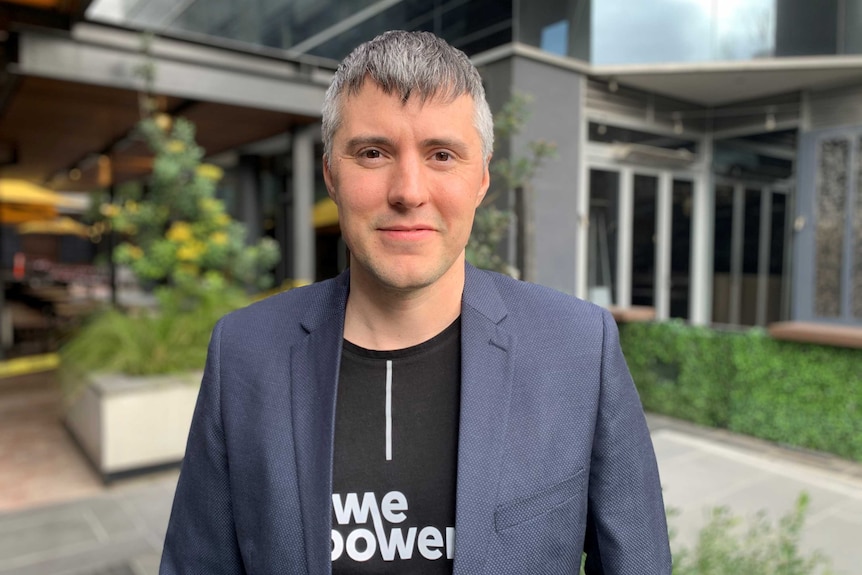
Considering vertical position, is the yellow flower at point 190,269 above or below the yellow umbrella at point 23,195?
below

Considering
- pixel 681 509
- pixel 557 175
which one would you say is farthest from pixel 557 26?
pixel 681 509

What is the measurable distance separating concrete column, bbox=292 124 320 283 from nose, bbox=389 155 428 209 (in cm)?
673

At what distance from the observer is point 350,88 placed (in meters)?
1.02

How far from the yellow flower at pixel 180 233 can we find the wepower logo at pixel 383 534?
18.0ft

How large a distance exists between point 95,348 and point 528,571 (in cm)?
512

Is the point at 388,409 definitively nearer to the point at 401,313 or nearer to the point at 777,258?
the point at 401,313

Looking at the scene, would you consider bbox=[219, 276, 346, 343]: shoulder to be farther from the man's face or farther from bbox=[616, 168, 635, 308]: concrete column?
bbox=[616, 168, 635, 308]: concrete column

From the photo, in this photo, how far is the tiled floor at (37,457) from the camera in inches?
180

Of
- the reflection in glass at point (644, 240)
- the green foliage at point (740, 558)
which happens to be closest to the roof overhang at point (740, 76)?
the reflection in glass at point (644, 240)

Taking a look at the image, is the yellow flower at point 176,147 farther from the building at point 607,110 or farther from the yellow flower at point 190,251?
the yellow flower at point 190,251

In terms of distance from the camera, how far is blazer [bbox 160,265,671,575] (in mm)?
1026

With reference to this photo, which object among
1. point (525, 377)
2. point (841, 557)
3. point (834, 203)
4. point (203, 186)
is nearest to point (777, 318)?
point (834, 203)

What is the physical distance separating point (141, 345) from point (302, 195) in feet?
9.97

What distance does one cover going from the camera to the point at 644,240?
8820mm
